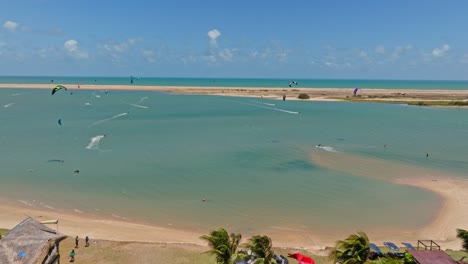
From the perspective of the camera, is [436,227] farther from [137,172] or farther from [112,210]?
[137,172]

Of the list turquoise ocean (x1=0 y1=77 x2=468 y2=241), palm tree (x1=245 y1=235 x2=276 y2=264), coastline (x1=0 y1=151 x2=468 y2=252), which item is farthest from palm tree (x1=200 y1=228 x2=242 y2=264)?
turquoise ocean (x1=0 y1=77 x2=468 y2=241)

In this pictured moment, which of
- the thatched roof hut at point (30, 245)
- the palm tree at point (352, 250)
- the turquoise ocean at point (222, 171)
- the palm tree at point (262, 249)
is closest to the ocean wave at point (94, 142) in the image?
the turquoise ocean at point (222, 171)

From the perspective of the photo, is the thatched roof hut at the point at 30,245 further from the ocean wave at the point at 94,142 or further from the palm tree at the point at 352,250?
the ocean wave at the point at 94,142

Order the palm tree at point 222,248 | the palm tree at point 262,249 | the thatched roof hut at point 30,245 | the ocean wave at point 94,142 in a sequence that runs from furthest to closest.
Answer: the ocean wave at point 94,142
the thatched roof hut at point 30,245
the palm tree at point 222,248
the palm tree at point 262,249

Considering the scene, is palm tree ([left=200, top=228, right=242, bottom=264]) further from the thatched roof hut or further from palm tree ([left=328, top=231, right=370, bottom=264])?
the thatched roof hut

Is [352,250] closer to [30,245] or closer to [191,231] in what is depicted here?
[191,231]

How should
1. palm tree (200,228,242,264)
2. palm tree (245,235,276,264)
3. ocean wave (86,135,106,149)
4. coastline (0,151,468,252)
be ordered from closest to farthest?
palm tree (245,235,276,264) → palm tree (200,228,242,264) → coastline (0,151,468,252) → ocean wave (86,135,106,149)
